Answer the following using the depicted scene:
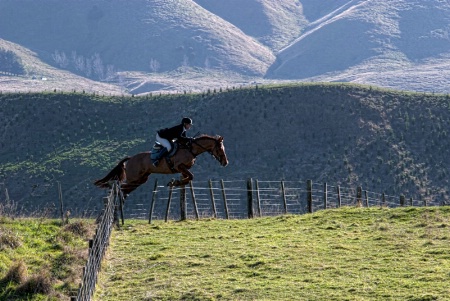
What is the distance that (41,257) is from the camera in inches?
768

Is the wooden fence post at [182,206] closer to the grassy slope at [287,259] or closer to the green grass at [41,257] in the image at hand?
the grassy slope at [287,259]

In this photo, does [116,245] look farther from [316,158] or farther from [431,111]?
[431,111]

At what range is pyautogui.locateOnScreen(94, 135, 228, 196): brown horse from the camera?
92.0 feet

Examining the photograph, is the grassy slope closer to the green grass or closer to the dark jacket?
the green grass

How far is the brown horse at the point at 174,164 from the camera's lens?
28031 mm

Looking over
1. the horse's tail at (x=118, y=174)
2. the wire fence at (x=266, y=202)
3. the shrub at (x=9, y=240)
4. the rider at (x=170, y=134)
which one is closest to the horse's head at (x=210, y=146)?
the rider at (x=170, y=134)

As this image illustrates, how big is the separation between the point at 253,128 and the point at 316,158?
9.50 meters

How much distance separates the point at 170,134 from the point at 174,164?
3.45ft

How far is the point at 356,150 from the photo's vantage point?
80.8 meters

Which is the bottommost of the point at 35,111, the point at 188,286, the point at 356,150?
the point at 188,286

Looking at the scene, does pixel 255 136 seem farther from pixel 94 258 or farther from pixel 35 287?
pixel 35 287

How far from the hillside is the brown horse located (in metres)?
38.8

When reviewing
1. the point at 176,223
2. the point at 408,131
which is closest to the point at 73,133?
the point at 408,131

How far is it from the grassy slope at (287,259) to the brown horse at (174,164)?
7.40 ft
